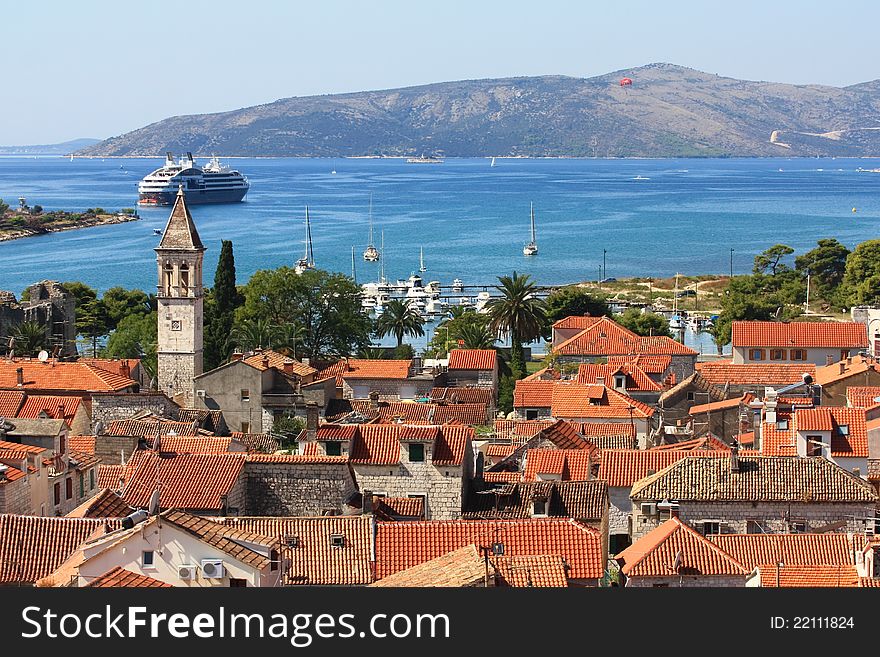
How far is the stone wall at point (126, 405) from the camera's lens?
3077 centimetres

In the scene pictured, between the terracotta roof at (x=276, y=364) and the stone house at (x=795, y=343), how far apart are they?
1155 centimetres

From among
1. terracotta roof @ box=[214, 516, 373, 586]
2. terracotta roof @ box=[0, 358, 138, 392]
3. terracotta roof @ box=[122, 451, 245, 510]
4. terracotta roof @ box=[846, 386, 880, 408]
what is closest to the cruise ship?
terracotta roof @ box=[0, 358, 138, 392]

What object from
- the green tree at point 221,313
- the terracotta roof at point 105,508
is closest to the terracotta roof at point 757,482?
the terracotta roof at point 105,508

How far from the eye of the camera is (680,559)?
51.4ft

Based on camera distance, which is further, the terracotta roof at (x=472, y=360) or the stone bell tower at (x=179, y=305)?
the terracotta roof at (x=472, y=360)

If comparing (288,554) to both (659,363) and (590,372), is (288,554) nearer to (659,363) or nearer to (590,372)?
(590,372)

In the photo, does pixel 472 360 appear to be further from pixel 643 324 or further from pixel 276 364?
pixel 643 324

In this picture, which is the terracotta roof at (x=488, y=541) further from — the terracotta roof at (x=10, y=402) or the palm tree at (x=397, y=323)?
the palm tree at (x=397, y=323)

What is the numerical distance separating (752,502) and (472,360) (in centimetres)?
2100

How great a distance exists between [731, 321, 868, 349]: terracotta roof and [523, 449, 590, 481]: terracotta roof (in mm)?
18927

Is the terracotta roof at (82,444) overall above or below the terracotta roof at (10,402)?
above

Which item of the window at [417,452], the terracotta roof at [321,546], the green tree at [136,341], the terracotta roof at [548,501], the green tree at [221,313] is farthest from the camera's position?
the green tree at [136,341]

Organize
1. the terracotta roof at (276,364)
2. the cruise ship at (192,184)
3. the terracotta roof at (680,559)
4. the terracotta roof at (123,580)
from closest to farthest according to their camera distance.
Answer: the terracotta roof at (123,580) → the terracotta roof at (680,559) → the terracotta roof at (276,364) → the cruise ship at (192,184)

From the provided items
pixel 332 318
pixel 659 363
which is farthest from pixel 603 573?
pixel 332 318
